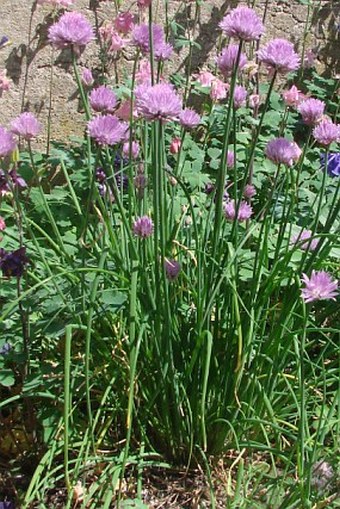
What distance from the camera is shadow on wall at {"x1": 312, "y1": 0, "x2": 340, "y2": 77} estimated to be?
12.6 ft

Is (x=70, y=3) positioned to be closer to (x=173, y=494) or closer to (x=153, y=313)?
(x=153, y=313)

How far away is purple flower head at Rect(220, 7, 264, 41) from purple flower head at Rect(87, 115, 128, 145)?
0.30m

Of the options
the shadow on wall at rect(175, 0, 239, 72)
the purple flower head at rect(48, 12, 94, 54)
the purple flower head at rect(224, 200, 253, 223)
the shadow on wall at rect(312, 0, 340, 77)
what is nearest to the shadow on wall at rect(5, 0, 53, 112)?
the shadow on wall at rect(175, 0, 239, 72)

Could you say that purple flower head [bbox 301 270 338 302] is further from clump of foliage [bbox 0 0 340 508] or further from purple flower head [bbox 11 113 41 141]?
purple flower head [bbox 11 113 41 141]

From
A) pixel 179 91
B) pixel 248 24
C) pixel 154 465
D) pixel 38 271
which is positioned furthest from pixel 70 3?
pixel 154 465

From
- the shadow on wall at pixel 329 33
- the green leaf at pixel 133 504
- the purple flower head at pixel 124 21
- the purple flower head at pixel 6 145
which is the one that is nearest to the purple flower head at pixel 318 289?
the green leaf at pixel 133 504

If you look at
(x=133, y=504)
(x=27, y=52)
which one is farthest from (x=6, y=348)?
(x=27, y=52)

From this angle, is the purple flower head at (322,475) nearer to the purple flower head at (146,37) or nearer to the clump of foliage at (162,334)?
the clump of foliage at (162,334)

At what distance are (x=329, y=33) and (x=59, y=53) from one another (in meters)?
1.41

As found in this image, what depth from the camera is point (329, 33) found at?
12.7 feet

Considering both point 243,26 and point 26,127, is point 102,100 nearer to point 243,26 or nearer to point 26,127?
point 26,127

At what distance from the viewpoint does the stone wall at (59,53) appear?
340cm

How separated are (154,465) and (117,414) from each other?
0.17 m

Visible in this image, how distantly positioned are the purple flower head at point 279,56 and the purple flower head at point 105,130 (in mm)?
337
